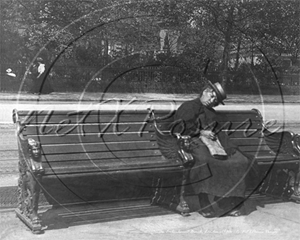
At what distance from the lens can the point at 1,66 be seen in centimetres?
2591

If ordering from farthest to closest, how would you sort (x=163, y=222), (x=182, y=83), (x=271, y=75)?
(x=271, y=75), (x=182, y=83), (x=163, y=222)

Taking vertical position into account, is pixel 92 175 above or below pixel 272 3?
below

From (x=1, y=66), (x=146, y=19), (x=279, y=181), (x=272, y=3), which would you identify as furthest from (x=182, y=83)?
(x=279, y=181)

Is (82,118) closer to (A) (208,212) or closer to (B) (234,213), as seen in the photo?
(A) (208,212)

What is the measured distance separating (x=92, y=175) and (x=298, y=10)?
25.7 metres

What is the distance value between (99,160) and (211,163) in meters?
1.16

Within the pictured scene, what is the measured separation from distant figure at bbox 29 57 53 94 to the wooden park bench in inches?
756

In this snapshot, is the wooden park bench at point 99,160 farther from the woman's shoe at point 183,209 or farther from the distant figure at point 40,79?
the distant figure at point 40,79

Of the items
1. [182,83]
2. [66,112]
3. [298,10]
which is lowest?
[182,83]

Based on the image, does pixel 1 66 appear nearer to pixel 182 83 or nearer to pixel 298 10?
pixel 182 83

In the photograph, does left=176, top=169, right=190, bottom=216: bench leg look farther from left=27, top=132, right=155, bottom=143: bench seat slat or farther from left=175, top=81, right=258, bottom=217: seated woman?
left=27, top=132, right=155, bottom=143: bench seat slat

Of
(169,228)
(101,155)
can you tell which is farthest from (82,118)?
(169,228)

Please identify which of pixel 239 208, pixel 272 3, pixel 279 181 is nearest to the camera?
pixel 239 208

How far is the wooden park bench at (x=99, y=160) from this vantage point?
4.98 metres
